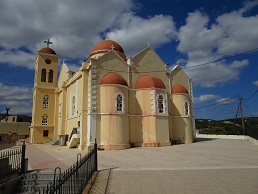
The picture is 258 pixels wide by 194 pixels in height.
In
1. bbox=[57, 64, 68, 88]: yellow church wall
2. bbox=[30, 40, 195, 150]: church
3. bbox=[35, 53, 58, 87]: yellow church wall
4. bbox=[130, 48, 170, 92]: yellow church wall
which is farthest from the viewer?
bbox=[35, 53, 58, 87]: yellow church wall

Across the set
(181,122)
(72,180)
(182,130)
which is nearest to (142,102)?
(181,122)

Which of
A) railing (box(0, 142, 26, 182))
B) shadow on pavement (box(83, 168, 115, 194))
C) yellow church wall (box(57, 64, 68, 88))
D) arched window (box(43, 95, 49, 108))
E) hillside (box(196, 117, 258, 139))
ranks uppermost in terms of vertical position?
yellow church wall (box(57, 64, 68, 88))

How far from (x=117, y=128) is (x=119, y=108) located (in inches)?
80.0

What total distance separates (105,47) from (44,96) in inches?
483

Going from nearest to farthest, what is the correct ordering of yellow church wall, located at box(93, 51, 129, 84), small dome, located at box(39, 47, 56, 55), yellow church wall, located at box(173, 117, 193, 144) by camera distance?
yellow church wall, located at box(93, 51, 129, 84)
yellow church wall, located at box(173, 117, 193, 144)
small dome, located at box(39, 47, 56, 55)

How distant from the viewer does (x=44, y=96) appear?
3116 centimetres

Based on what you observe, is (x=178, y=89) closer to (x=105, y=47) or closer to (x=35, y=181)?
(x=105, y=47)

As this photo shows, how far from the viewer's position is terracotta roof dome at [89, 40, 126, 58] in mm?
25938

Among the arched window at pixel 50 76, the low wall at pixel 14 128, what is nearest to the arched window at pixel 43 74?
the arched window at pixel 50 76

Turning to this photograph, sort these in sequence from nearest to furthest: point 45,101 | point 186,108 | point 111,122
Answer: point 111,122, point 186,108, point 45,101

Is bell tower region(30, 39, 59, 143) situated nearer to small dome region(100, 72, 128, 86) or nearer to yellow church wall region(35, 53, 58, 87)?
yellow church wall region(35, 53, 58, 87)

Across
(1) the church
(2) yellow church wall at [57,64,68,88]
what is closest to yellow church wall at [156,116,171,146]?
(1) the church

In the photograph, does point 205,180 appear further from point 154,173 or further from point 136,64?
point 136,64

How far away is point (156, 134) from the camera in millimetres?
21062
